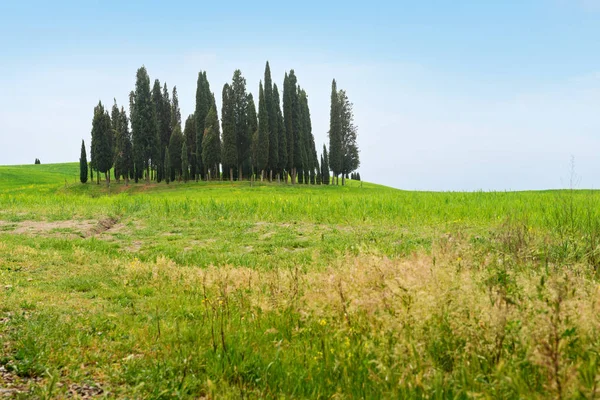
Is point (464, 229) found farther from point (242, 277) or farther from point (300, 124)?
point (300, 124)

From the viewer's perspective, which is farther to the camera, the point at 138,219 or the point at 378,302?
the point at 138,219

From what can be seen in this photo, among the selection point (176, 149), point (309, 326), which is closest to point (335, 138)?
point (176, 149)

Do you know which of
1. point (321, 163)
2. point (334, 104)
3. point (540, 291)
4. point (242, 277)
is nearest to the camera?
point (540, 291)

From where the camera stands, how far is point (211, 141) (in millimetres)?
52750

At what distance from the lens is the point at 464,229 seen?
1304cm

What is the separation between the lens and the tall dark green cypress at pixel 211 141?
2072 inches

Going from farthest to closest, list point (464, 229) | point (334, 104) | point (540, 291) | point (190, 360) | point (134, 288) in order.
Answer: point (334, 104)
point (464, 229)
point (134, 288)
point (190, 360)
point (540, 291)

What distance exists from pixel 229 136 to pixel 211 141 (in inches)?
91.5

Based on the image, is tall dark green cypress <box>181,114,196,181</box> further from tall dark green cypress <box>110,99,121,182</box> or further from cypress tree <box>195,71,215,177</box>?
tall dark green cypress <box>110,99,121,182</box>

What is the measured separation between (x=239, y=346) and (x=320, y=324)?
1.02 m

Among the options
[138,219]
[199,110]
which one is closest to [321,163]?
[199,110]

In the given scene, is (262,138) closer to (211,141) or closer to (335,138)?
(211,141)

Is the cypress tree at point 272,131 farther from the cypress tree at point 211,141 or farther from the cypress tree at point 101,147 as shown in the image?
the cypress tree at point 101,147

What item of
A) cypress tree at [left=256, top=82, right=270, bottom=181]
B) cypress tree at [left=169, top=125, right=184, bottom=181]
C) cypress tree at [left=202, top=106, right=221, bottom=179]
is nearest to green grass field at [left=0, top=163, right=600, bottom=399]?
cypress tree at [left=256, top=82, right=270, bottom=181]
